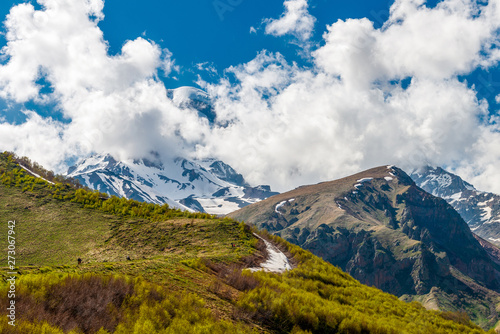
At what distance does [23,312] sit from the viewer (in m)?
11.4

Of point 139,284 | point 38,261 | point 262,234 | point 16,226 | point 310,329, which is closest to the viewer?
point 139,284

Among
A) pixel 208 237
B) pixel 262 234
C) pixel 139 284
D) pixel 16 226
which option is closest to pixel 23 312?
pixel 139 284

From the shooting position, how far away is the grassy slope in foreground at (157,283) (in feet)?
41.7

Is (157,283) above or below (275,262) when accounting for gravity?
below

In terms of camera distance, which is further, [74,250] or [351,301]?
[74,250]

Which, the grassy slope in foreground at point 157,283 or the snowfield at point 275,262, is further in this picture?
the snowfield at point 275,262

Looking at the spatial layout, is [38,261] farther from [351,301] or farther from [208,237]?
[351,301]

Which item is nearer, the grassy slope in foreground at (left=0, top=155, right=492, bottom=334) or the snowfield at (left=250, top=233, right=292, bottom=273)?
the grassy slope in foreground at (left=0, top=155, right=492, bottom=334)

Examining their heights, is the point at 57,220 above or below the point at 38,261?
above

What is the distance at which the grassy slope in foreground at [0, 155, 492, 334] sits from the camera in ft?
41.7

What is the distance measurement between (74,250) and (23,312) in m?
20.9

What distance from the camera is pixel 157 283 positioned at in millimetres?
17750

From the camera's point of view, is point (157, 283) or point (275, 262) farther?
point (275, 262)

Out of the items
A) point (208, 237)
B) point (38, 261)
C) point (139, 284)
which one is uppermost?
point (208, 237)
